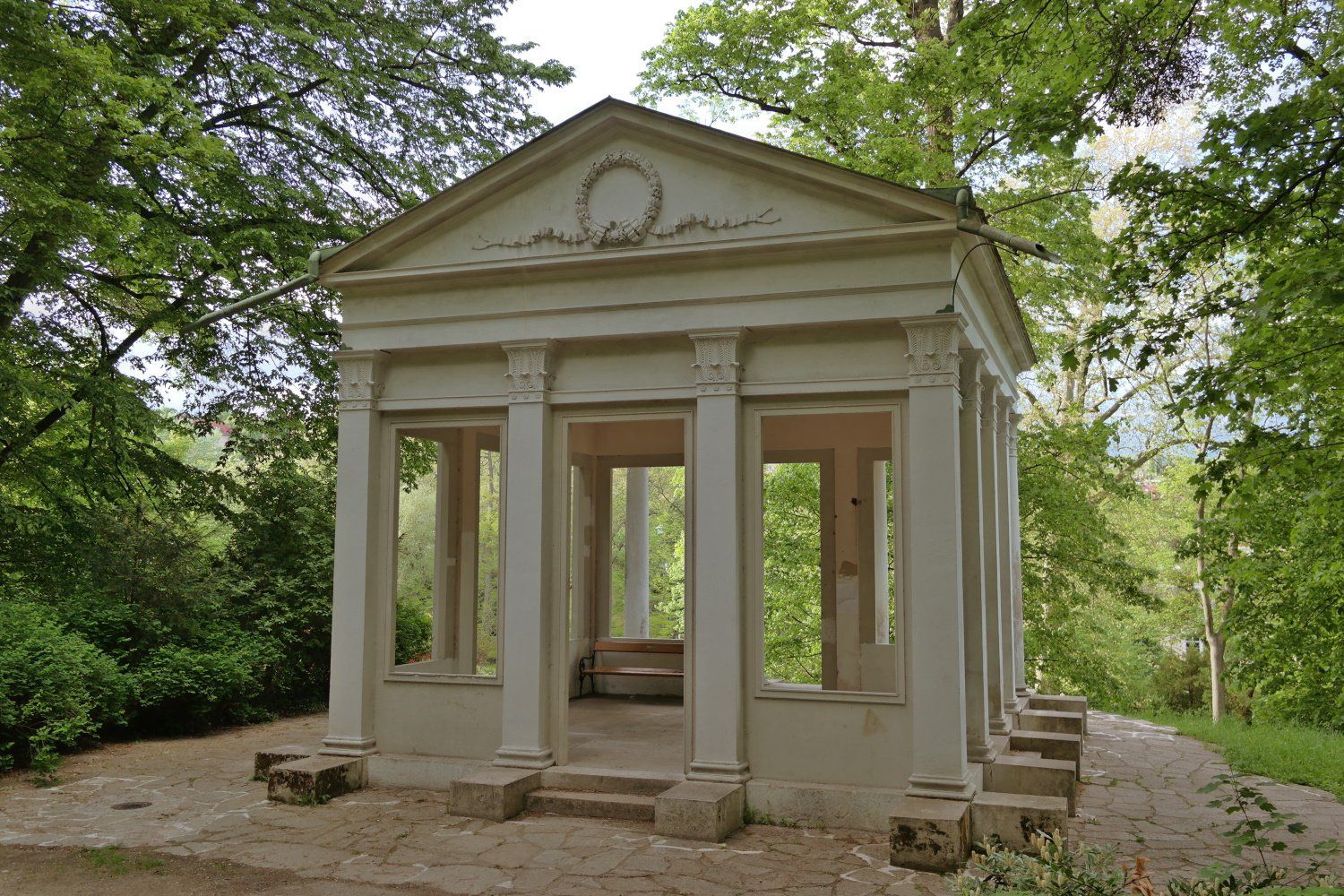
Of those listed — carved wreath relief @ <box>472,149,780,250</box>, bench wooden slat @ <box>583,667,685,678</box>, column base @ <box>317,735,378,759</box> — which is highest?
carved wreath relief @ <box>472,149,780,250</box>

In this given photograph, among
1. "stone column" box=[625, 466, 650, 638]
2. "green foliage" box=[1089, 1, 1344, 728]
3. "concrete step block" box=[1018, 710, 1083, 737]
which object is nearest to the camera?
"green foliage" box=[1089, 1, 1344, 728]

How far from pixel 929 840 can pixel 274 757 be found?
560 centimetres


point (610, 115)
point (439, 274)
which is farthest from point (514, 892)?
point (610, 115)

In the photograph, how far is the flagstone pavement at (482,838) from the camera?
20.0 feet

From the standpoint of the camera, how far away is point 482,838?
6.96 m

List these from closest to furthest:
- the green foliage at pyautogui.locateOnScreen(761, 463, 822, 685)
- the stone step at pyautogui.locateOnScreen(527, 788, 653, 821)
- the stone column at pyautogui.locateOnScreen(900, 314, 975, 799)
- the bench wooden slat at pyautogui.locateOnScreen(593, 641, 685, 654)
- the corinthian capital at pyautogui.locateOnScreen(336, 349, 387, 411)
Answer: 1. the stone column at pyautogui.locateOnScreen(900, 314, 975, 799)
2. the stone step at pyautogui.locateOnScreen(527, 788, 653, 821)
3. the corinthian capital at pyautogui.locateOnScreen(336, 349, 387, 411)
4. the bench wooden slat at pyautogui.locateOnScreen(593, 641, 685, 654)
5. the green foliage at pyautogui.locateOnScreen(761, 463, 822, 685)

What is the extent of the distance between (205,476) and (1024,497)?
38.2 feet

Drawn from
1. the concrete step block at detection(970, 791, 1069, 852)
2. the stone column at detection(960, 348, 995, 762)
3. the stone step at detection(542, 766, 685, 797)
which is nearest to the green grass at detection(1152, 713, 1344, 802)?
the stone column at detection(960, 348, 995, 762)

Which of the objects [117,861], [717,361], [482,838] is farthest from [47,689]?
[717,361]

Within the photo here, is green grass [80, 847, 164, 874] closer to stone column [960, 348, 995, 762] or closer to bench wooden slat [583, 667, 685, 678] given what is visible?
stone column [960, 348, 995, 762]

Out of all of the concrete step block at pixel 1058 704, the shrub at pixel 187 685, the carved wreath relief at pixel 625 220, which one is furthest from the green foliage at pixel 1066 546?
the shrub at pixel 187 685

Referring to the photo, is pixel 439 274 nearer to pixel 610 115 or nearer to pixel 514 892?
pixel 610 115

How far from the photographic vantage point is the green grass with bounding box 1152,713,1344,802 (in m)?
9.76

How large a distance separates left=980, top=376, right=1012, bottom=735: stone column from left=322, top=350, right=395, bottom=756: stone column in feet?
17.0
